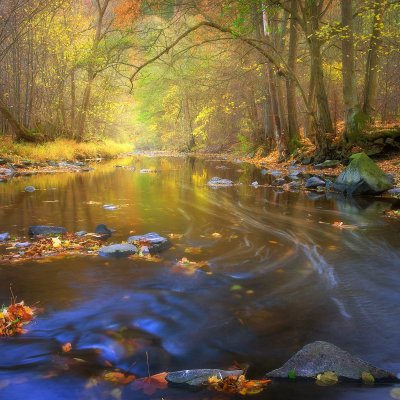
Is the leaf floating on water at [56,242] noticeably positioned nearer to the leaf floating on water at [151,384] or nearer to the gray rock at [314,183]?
the leaf floating on water at [151,384]

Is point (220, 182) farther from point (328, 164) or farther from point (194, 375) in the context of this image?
point (194, 375)

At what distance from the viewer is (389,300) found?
442cm

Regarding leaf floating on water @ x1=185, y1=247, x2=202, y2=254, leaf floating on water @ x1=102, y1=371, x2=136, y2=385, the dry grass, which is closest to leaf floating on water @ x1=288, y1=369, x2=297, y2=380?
leaf floating on water @ x1=102, y1=371, x2=136, y2=385

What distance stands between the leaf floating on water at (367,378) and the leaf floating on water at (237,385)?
612 millimetres

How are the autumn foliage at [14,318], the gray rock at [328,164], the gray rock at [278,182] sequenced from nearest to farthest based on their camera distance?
the autumn foliage at [14,318] < the gray rock at [278,182] < the gray rock at [328,164]

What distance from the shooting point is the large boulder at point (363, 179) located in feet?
38.9

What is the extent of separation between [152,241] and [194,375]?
3660mm

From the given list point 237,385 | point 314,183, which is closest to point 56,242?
point 237,385

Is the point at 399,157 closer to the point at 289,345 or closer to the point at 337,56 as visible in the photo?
the point at 337,56

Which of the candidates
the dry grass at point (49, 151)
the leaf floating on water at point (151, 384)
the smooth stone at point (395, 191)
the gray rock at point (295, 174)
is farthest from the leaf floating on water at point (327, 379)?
the dry grass at point (49, 151)

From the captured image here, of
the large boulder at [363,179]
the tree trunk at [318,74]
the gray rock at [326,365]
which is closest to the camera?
the gray rock at [326,365]

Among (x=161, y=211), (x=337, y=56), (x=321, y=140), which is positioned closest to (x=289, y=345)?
(x=161, y=211)

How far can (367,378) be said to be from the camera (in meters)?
2.92

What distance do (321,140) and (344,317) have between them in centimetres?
1473
